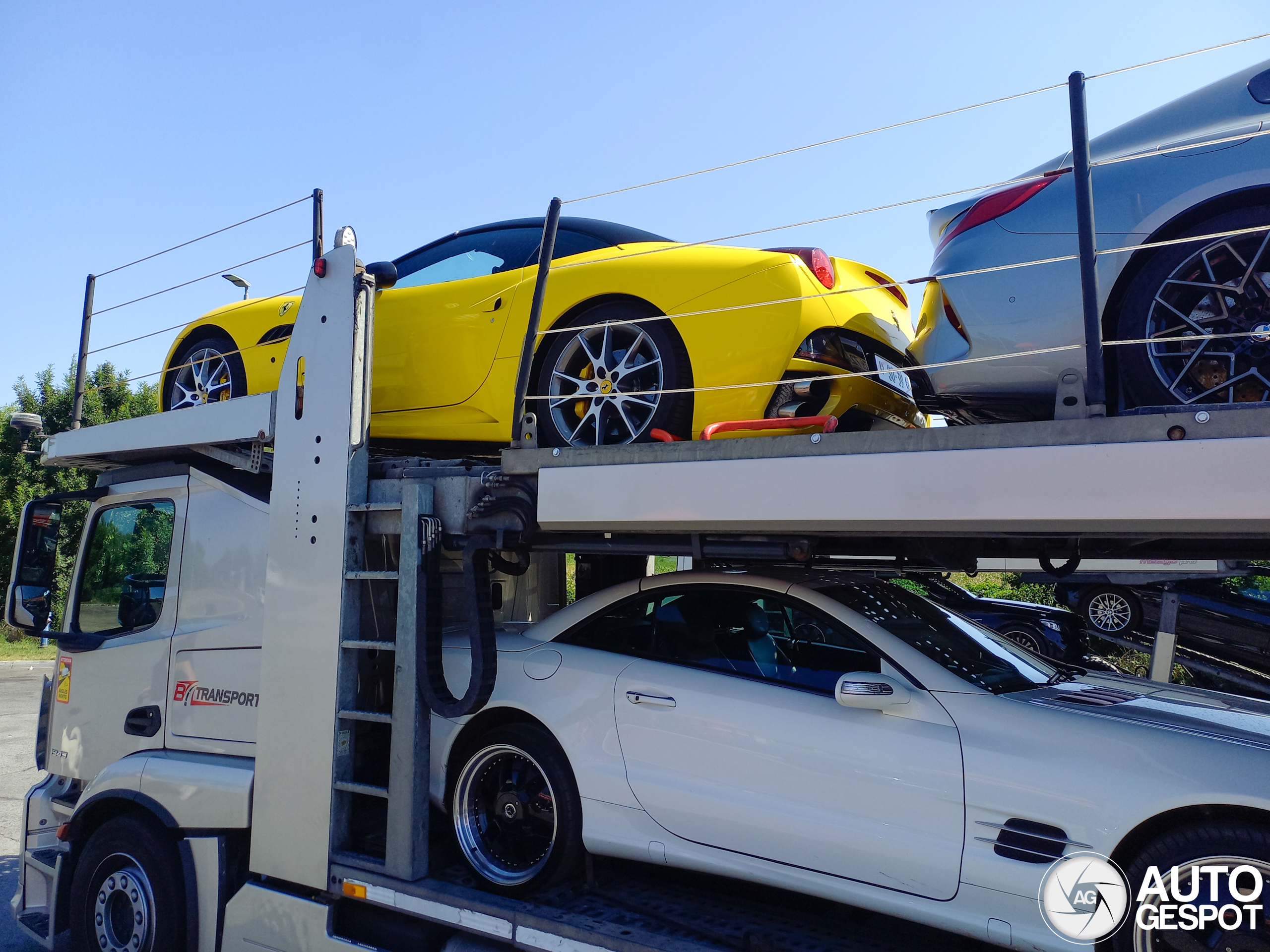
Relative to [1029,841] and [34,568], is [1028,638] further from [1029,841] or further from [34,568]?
[34,568]

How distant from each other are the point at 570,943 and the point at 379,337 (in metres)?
3.00

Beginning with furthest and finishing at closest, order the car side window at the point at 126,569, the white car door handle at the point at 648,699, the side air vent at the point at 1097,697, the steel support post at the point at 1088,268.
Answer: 1. the car side window at the point at 126,569
2. the white car door handle at the point at 648,699
3. the side air vent at the point at 1097,697
4. the steel support post at the point at 1088,268

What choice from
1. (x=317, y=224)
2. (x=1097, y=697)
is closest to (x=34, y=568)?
(x=317, y=224)

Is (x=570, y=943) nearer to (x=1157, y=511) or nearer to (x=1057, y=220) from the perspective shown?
(x=1157, y=511)

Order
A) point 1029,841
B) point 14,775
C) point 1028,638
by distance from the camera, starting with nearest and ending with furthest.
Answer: point 1029,841 < point 14,775 < point 1028,638

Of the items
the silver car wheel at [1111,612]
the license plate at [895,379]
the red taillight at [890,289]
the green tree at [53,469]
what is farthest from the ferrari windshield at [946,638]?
the green tree at [53,469]

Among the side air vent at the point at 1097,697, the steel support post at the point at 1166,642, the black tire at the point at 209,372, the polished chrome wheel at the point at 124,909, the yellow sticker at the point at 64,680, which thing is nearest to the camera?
the side air vent at the point at 1097,697

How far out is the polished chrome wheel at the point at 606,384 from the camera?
12.2 ft

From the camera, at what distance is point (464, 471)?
3.59 metres

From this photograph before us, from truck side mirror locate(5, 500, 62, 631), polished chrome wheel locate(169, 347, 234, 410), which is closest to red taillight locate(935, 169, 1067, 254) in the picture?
polished chrome wheel locate(169, 347, 234, 410)

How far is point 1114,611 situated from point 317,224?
966 centimetres

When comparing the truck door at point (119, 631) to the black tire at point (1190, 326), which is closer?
the black tire at point (1190, 326)
